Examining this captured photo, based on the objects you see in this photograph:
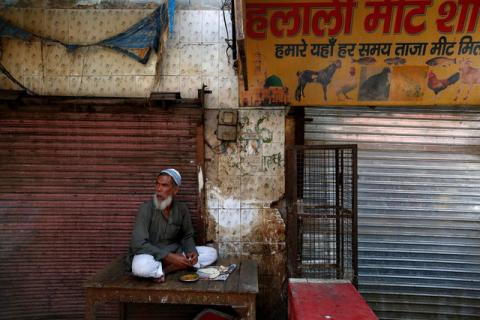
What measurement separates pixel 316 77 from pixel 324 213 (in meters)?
1.70

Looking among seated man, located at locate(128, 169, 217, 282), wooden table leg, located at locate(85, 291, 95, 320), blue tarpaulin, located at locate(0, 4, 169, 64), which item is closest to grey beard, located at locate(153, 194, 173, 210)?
seated man, located at locate(128, 169, 217, 282)

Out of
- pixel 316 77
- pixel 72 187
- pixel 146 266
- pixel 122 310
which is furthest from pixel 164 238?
pixel 316 77

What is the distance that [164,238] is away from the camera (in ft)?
12.7

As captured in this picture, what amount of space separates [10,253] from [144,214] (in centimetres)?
204

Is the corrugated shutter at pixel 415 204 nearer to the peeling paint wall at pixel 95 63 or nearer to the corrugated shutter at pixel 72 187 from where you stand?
the peeling paint wall at pixel 95 63

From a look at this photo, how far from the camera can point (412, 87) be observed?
13.8ft

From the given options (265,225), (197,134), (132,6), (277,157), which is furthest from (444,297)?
(132,6)

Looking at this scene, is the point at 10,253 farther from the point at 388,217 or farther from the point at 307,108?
the point at 388,217

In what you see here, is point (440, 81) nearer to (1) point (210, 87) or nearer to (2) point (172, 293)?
(1) point (210, 87)

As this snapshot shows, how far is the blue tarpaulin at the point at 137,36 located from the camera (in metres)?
4.16

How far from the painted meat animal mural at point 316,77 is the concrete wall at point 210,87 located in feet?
1.13

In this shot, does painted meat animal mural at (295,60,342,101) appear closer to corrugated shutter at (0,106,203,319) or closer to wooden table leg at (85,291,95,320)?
corrugated shutter at (0,106,203,319)

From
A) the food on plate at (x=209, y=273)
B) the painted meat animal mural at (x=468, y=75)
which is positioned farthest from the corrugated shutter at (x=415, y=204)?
the food on plate at (x=209, y=273)

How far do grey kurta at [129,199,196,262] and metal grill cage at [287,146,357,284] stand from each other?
124 centimetres
